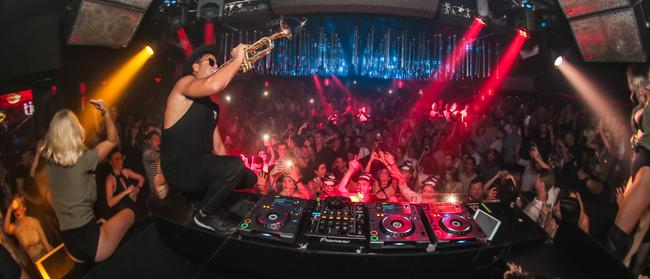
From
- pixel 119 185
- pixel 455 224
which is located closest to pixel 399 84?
pixel 119 185

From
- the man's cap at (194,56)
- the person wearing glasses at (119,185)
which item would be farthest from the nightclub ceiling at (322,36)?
the person wearing glasses at (119,185)

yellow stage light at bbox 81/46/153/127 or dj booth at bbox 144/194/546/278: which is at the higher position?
yellow stage light at bbox 81/46/153/127

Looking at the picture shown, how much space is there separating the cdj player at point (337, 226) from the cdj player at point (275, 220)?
92 mm

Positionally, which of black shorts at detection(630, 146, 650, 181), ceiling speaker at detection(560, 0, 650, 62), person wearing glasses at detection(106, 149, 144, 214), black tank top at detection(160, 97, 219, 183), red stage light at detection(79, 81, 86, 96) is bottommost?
person wearing glasses at detection(106, 149, 144, 214)

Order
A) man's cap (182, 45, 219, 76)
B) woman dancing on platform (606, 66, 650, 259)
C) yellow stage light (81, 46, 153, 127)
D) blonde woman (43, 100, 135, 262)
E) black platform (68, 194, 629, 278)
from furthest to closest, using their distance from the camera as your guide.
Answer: yellow stage light (81, 46, 153, 127) → woman dancing on platform (606, 66, 650, 259) → blonde woman (43, 100, 135, 262) → man's cap (182, 45, 219, 76) → black platform (68, 194, 629, 278)

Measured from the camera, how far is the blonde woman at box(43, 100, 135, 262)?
2.51 m

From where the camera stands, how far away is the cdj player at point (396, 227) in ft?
6.14

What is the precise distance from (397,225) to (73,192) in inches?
91.6

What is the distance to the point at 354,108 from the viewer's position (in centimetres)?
991

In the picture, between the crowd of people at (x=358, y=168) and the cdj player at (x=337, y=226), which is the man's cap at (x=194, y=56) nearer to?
the crowd of people at (x=358, y=168)

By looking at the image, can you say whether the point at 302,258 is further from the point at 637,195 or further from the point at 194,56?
→ the point at 637,195

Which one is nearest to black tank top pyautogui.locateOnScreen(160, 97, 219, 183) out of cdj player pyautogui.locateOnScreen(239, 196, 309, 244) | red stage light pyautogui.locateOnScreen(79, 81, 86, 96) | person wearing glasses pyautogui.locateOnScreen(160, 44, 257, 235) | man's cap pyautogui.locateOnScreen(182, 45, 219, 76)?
person wearing glasses pyautogui.locateOnScreen(160, 44, 257, 235)

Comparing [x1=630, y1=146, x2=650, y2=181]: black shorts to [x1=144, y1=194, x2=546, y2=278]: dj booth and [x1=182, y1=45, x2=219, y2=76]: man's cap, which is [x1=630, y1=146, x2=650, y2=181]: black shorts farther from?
[x1=182, y1=45, x2=219, y2=76]: man's cap

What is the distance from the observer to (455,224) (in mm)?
2033
